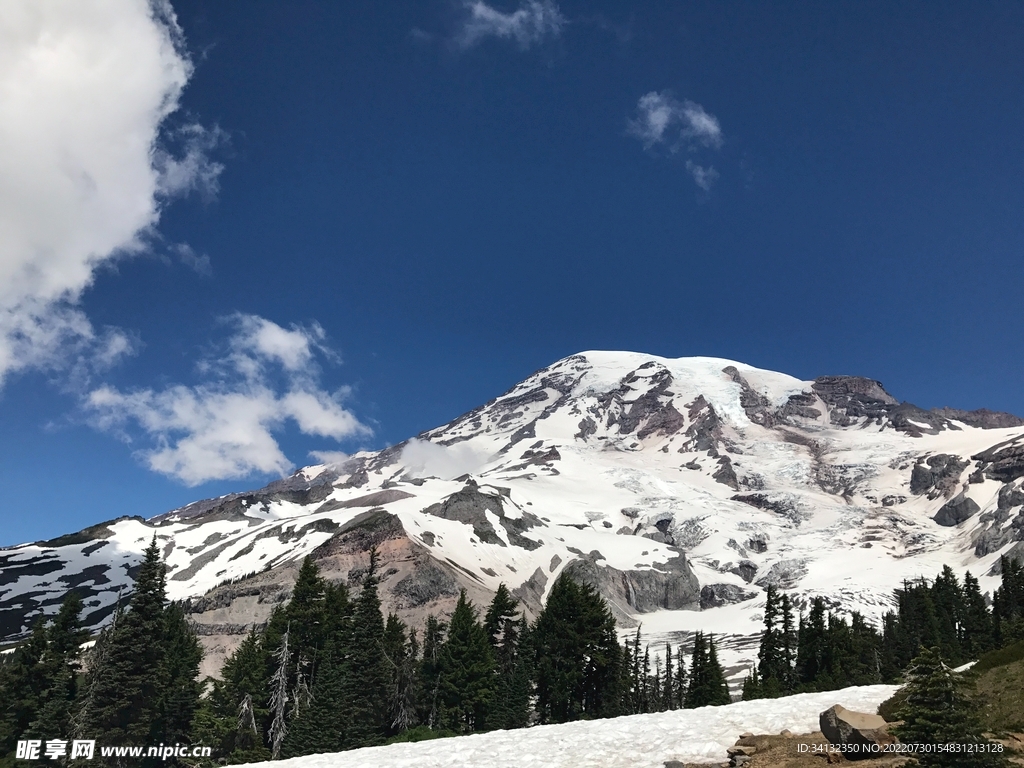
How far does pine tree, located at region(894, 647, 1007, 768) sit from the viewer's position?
12422mm

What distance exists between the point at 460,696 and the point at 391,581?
129 metres

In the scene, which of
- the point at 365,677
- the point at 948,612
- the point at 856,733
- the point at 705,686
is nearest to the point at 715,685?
the point at 705,686

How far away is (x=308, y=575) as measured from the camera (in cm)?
5866

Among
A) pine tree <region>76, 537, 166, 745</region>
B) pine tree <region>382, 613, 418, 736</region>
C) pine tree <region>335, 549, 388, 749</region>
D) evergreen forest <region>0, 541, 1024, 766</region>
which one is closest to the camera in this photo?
pine tree <region>76, 537, 166, 745</region>

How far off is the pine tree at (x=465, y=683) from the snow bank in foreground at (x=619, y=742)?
32.1 meters

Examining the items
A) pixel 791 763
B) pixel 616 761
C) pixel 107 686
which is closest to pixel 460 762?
pixel 616 761

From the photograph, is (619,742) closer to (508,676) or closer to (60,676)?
(508,676)

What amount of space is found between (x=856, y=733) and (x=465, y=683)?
46.8m

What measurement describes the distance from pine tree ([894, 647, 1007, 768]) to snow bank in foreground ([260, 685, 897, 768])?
7.04 meters

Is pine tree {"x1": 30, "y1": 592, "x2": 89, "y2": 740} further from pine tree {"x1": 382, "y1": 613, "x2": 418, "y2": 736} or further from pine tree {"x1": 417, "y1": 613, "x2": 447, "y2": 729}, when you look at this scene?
pine tree {"x1": 417, "y1": 613, "x2": 447, "y2": 729}

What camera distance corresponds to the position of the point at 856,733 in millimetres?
17328

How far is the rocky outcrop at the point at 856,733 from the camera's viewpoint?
16.9 meters

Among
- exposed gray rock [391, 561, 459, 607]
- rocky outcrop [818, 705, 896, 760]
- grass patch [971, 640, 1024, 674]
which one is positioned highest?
exposed gray rock [391, 561, 459, 607]

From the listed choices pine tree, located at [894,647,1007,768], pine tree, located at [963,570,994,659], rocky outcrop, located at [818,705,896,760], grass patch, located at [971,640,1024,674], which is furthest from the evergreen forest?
pine tree, located at [894,647,1007,768]
